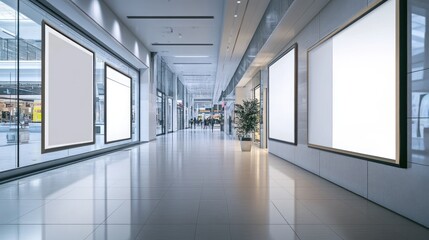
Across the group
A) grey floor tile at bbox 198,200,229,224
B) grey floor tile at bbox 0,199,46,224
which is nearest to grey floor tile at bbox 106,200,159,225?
grey floor tile at bbox 198,200,229,224

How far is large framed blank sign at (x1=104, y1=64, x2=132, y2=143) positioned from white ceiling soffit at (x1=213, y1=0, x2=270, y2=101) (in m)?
4.67

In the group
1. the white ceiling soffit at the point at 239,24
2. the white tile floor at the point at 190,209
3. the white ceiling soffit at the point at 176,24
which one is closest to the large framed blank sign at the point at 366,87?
the white tile floor at the point at 190,209

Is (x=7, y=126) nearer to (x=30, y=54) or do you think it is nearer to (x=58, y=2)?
(x=30, y=54)

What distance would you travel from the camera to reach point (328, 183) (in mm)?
5859

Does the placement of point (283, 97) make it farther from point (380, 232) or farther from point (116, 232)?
point (116, 232)

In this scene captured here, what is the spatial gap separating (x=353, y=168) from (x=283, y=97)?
4.79 m

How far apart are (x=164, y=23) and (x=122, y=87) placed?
10.9 feet

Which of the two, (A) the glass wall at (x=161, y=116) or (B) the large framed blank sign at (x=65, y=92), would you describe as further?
(A) the glass wall at (x=161, y=116)

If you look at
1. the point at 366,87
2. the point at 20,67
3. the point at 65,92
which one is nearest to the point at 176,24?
the point at 65,92

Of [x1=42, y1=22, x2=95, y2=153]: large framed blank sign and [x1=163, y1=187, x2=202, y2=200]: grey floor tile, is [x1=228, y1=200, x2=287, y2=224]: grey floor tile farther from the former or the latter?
[x1=42, y1=22, x2=95, y2=153]: large framed blank sign

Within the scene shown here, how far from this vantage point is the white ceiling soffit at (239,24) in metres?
8.82

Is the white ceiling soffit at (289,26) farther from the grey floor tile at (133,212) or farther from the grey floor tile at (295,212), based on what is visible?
the grey floor tile at (133,212)

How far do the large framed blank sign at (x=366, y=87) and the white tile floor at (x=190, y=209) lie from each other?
90 cm

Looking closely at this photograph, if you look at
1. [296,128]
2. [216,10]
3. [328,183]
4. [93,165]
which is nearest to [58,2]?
[93,165]
